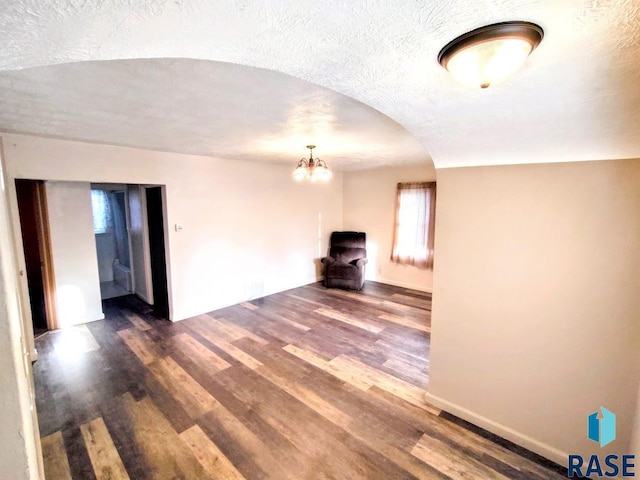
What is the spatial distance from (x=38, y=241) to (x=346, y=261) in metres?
4.82

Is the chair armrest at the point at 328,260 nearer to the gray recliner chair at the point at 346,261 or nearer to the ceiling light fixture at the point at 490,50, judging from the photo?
the gray recliner chair at the point at 346,261

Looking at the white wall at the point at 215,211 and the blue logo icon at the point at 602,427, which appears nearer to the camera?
the blue logo icon at the point at 602,427

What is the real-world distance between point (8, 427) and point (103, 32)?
1124mm

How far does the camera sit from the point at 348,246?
623cm

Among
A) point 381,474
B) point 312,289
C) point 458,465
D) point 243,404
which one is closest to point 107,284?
point 312,289

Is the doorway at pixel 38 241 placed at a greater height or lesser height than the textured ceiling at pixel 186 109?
lesser

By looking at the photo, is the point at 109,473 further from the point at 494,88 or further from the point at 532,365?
the point at 494,88

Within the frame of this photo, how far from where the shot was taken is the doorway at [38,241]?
12.1ft

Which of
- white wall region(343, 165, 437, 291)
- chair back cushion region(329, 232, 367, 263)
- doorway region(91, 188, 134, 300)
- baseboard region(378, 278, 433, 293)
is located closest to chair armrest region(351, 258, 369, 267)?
chair back cushion region(329, 232, 367, 263)

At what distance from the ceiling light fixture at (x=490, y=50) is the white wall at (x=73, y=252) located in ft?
16.3

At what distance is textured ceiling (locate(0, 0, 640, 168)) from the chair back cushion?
174 inches

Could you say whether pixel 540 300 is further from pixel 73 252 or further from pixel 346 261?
pixel 73 252

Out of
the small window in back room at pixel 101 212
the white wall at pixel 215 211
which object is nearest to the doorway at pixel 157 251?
the white wall at pixel 215 211

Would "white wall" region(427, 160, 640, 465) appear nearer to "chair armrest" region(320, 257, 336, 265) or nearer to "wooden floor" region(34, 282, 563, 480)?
"wooden floor" region(34, 282, 563, 480)
